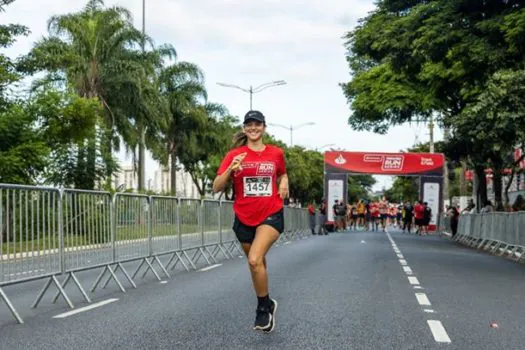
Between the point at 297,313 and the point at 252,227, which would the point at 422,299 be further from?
the point at 252,227

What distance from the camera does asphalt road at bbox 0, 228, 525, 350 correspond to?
6.77m

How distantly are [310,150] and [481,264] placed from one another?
3419 inches

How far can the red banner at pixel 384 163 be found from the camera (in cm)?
3994

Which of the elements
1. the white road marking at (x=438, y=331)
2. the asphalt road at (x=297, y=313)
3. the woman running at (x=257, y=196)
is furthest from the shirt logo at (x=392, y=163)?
the woman running at (x=257, y=196)

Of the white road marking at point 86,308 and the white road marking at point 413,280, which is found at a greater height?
the white road marking at point 86,308

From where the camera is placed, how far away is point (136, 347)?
645 cm

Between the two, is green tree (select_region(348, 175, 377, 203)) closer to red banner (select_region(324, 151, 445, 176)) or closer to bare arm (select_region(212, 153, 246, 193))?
red banner (select_region(324, 151, 445, 176))

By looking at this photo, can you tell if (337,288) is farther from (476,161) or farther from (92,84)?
(92,84)

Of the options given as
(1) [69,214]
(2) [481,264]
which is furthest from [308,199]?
(1) [69,214]

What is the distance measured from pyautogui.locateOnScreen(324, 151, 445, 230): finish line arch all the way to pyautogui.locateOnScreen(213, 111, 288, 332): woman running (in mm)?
32485

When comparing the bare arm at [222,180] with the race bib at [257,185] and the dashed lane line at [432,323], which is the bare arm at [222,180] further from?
the dashed lane line at [432,323]


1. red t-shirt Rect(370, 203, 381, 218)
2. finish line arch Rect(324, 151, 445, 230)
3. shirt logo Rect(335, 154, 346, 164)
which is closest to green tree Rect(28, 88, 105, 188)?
finish line arch Rect(324, 151, 445, 230)

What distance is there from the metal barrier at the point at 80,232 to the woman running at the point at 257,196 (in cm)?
240

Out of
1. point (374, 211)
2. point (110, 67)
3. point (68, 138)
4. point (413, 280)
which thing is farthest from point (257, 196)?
point (374, 211)
